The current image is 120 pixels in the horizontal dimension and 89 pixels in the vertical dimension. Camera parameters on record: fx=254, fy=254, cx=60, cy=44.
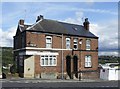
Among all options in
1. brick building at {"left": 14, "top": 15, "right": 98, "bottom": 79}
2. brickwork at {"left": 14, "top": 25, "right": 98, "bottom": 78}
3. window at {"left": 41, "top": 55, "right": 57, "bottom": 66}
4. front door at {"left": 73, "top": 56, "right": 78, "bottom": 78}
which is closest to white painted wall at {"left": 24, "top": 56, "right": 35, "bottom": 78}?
brick building at {"left": 14, "top": 15, "right": 98, "bottom": 79}

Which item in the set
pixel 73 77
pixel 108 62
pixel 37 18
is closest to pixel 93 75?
pixel 73 77

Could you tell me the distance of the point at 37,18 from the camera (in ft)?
127

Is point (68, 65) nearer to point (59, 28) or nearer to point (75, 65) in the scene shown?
point (75, 65)

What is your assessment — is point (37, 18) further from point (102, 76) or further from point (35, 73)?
point (102, 76)

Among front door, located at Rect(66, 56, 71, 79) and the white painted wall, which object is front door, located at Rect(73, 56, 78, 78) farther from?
the white painted wall

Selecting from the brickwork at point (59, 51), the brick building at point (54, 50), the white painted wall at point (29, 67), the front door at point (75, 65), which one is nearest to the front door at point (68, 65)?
the brick building at point (54, 50)

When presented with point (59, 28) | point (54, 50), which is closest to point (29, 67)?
point (54, 50)

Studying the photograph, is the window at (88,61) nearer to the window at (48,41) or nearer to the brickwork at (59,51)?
the brickwork at (59,51)

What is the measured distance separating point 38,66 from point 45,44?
325cm

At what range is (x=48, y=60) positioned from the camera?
3594 centimetres

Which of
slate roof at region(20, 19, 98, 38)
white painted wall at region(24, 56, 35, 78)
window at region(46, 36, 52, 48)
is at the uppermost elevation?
slate roof at region(20, 19, 98, 38)

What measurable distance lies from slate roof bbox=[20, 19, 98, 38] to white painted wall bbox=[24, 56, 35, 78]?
4.25 m

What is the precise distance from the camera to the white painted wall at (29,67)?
114 ft

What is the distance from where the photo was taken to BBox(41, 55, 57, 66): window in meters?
35.7
